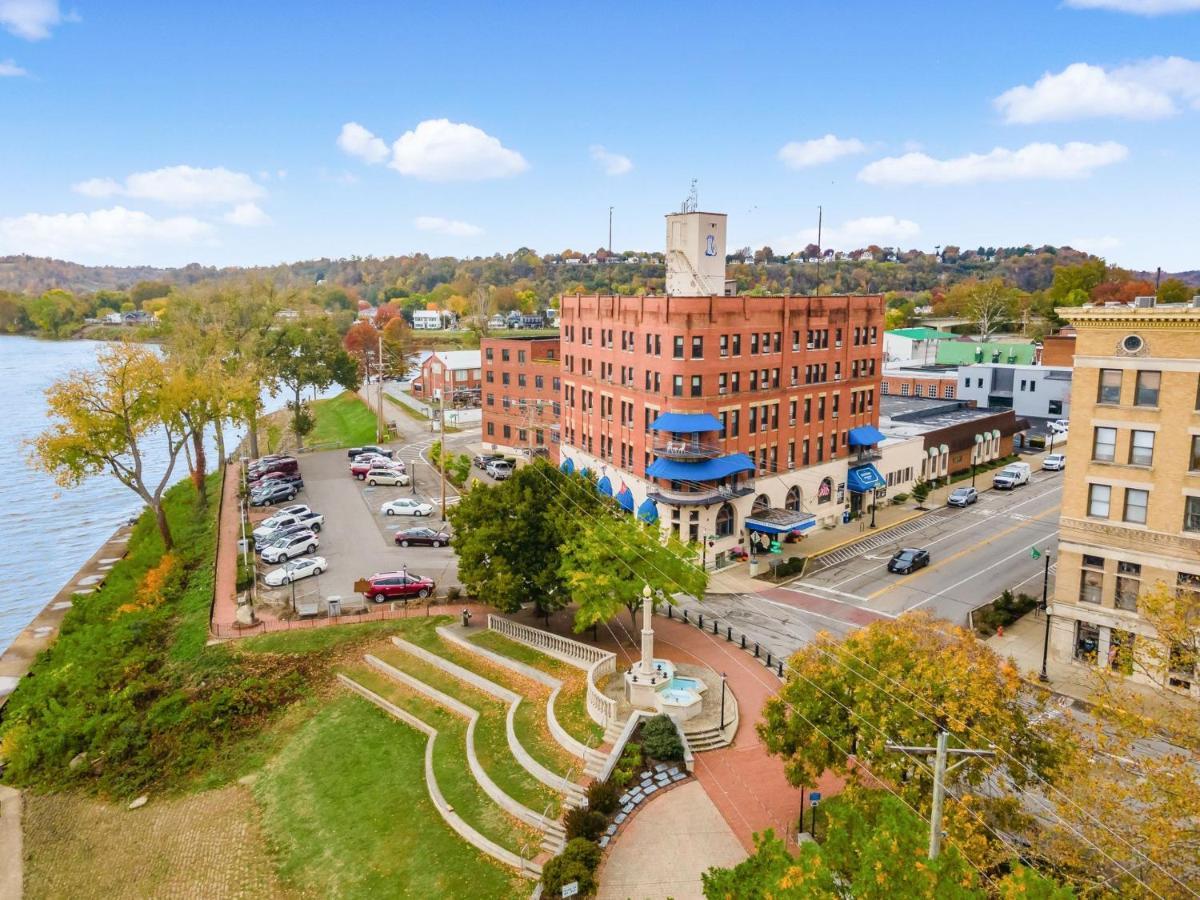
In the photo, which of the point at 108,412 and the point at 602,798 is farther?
the point at 108,412

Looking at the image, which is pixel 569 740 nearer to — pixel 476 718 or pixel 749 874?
pixel 476 718

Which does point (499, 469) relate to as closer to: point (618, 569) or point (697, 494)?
point (697, 494)

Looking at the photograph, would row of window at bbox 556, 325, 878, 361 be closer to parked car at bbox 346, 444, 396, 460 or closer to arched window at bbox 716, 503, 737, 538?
arched window at bbox 716, 503, 737, 538

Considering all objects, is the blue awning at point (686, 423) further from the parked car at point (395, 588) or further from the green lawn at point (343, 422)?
the green lawn at point (343, 422)

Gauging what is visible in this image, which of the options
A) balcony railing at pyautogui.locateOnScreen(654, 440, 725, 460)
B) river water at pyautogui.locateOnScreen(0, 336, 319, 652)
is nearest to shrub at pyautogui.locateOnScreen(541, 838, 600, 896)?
balcony railing at pyautogui.locateOnScreen(654, 440, 725, 460)

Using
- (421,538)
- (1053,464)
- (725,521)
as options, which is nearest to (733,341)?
(725,521)

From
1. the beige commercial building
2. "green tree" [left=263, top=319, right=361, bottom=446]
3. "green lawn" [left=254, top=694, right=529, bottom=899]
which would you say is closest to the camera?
"green lawn" [left=254, top=694, right=529, bottom=899]

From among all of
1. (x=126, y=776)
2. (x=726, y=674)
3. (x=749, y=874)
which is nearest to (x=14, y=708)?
(x=126, y=776)
